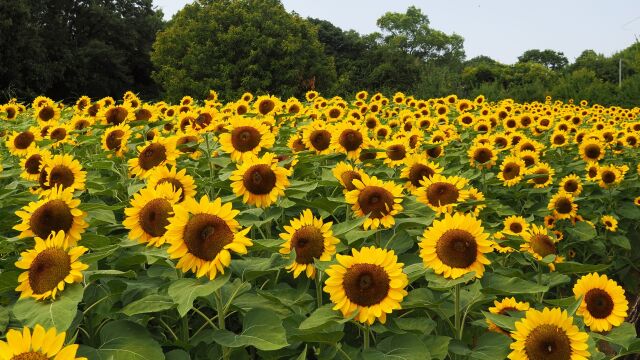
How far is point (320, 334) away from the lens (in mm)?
2043

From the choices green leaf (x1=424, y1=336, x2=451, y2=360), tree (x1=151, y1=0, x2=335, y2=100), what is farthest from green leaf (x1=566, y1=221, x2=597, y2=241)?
tree (x1=151, y1=0, x2=335, y2=100)

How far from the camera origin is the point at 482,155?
536 centimetres

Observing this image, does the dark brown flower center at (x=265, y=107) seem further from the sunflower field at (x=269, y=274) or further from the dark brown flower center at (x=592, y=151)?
the dark brown flower center at (x=592, y=151)

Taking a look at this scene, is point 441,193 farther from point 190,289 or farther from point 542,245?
point 190,289

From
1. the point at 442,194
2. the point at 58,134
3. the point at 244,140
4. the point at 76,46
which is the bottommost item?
the point at 442,194

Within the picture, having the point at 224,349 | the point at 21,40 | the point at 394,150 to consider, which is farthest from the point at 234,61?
the point at 224,349

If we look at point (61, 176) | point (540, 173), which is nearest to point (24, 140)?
point (61, 176)

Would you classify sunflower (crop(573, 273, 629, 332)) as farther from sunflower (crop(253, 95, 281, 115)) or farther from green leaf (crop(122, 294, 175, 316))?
sunflower (crop(253, 95, 281, 115))

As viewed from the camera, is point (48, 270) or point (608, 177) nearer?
point (48, 270)

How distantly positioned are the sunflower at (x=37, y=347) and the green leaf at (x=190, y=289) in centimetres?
38

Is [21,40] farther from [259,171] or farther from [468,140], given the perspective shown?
[259,171]

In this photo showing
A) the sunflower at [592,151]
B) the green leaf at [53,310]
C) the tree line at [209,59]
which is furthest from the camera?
the tree line at [209,59]

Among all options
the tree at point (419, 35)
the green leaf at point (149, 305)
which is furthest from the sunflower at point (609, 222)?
the tree at point (419, 35)

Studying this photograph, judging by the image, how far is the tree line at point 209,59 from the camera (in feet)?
82.4
